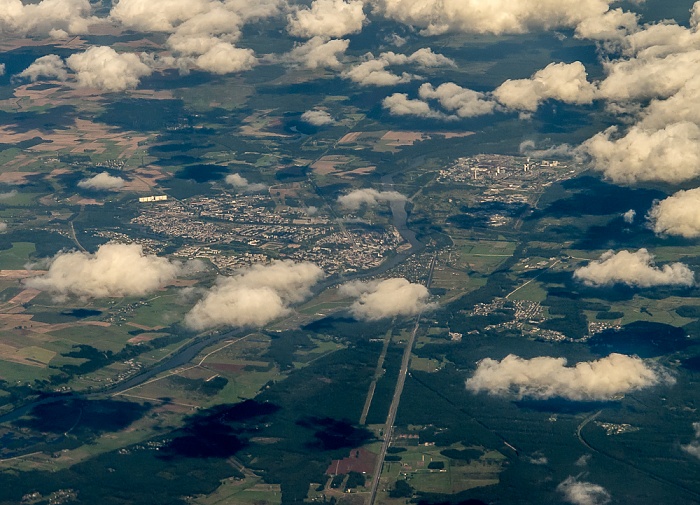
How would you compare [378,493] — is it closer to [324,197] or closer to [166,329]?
[166,329]

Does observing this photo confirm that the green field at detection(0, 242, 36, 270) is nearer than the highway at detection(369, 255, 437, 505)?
No

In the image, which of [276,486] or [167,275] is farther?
[167,275]

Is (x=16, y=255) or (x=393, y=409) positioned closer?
(x=393, y=409)

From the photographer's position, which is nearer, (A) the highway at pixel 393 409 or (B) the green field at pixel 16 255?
(A) the highway at pixel 393 409

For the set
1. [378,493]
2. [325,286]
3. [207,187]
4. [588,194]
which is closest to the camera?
[378,493]

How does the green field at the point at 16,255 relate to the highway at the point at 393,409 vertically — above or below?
above

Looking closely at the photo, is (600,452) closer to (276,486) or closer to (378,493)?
(378,493)

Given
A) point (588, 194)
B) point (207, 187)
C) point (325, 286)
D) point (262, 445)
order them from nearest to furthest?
point (262, 445), point (325, 286), point (588, 194), point (207, 187)

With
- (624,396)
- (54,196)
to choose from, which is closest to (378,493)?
(624,396)

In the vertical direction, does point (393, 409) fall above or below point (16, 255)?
below

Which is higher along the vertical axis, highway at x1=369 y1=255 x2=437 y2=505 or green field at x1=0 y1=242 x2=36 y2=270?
green field at x1=0 y1=242 x2=36 y2=270
